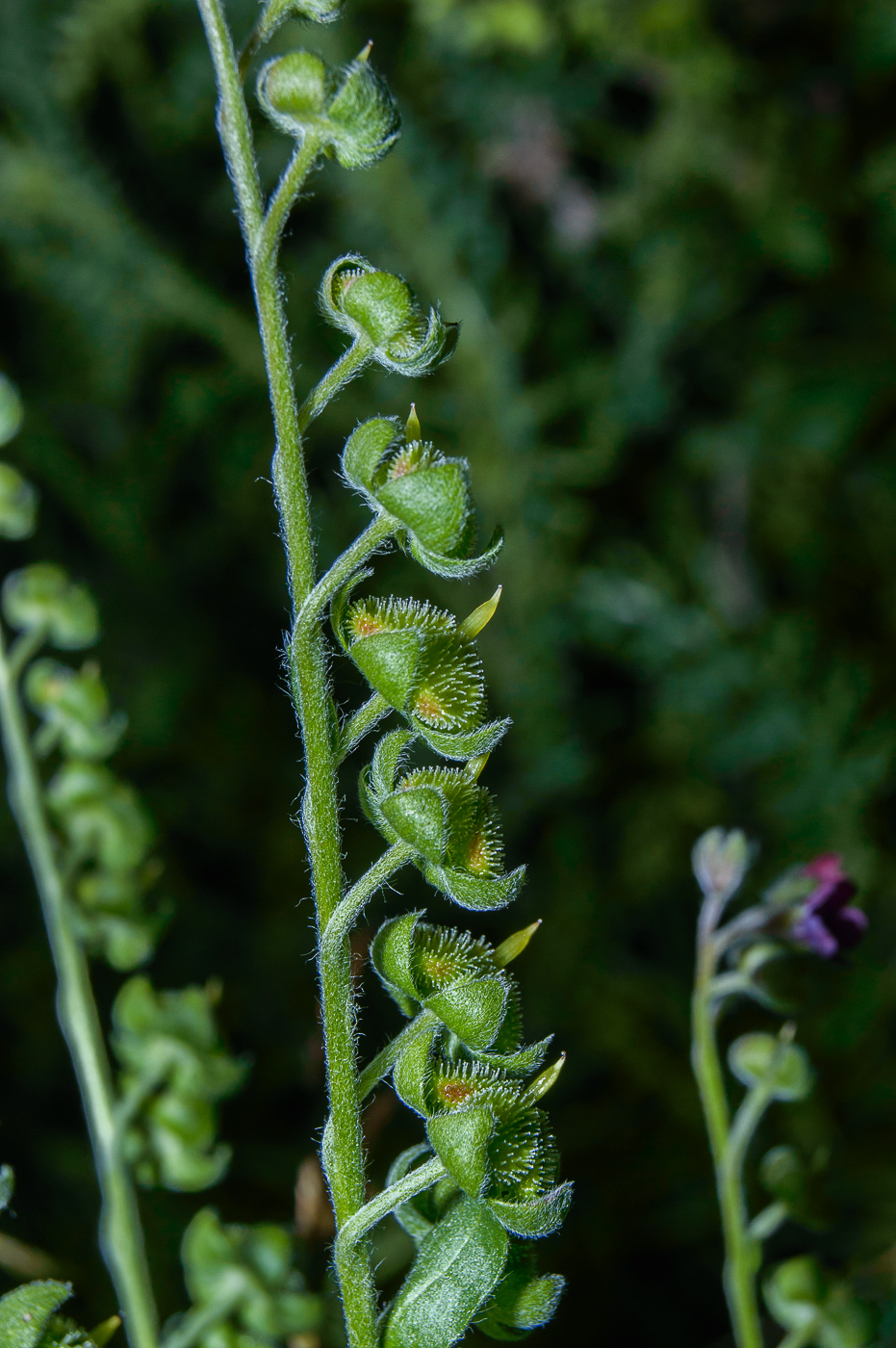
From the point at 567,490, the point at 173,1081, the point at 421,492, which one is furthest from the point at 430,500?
the point at 567,490

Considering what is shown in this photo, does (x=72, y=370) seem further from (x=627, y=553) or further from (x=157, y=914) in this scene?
(x=157, y=914)

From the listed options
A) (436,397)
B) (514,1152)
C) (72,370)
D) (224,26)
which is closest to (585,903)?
(436,397)

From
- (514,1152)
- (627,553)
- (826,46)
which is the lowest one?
(514,1152)

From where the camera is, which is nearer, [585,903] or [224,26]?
[224,26]

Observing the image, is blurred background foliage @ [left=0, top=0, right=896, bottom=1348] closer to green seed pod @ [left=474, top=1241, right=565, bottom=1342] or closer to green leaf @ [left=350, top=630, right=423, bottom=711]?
green seed pod @ [left=474, top=1241, right=565, bottom=1342]

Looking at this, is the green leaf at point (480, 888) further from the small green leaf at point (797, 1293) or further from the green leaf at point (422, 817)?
the small green leaf at point (797, 1293)
